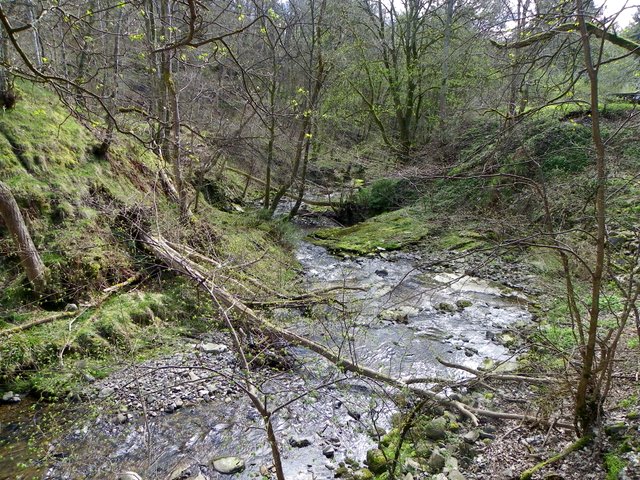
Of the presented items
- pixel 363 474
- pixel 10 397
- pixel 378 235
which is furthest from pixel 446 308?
pixel 10 397

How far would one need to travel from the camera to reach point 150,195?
7918 mm

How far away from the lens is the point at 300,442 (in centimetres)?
385

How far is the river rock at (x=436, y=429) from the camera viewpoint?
11.9ft

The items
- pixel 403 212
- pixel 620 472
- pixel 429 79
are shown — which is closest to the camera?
pixel 620 472

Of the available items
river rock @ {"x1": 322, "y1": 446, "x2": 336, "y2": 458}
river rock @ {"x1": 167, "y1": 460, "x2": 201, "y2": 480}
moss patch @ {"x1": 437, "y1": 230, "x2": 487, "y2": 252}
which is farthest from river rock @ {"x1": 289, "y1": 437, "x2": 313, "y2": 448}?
moss patch @ {"x1": 437, "y1": 230, "x2": 487, "y2": 252}

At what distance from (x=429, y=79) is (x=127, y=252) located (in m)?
13.6

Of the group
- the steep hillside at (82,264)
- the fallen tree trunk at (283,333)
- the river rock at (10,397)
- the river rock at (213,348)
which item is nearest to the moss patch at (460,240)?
the steep hillside at (82,264)

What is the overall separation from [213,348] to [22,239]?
2.69 m

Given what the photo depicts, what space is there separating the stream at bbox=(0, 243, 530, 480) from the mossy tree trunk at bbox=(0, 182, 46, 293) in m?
1.66

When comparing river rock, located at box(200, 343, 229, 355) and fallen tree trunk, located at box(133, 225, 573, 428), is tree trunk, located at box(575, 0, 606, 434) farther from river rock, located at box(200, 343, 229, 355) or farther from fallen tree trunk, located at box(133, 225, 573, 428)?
river rock, located at box(200, 343, 229, 355)

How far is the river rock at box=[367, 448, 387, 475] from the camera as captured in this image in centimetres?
337

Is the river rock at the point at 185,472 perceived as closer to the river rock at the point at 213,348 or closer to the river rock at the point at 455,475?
the river rock at the point at 213,348

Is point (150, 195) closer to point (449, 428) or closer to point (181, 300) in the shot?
point (181, 300)

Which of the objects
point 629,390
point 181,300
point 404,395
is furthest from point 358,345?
point 629,390
